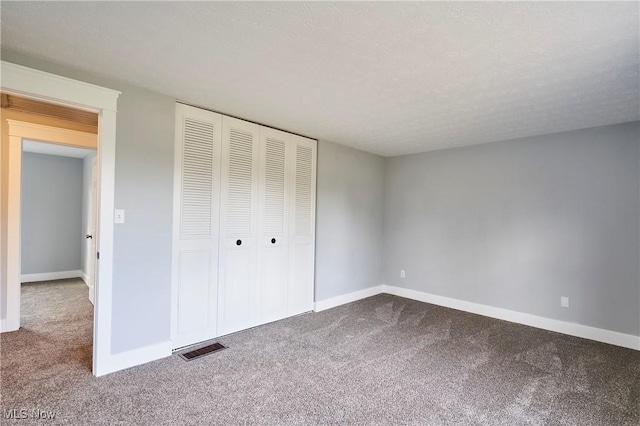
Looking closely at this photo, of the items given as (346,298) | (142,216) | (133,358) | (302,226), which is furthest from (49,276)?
(346,298)

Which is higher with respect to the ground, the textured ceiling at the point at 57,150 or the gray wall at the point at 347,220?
the textured ceiling at the point at 57,150

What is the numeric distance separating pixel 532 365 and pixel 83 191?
7.55 metres

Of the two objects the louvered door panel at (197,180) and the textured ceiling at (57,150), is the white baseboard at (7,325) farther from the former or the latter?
the textured ceiling at (57,150)

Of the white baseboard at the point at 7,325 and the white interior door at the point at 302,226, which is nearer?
the white baseboard at the point at 7,325

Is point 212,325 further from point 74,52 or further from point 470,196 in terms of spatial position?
point 470,196

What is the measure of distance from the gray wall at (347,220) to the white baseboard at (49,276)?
5080 millimetres

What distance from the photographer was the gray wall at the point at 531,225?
3.34m

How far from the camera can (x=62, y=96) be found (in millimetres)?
2303

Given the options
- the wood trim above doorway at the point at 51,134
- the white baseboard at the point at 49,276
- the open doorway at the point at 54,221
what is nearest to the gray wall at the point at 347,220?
the open doorway at the point at 54,221

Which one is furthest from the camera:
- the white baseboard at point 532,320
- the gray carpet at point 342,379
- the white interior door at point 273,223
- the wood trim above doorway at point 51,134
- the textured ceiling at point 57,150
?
the textured ceiling at point 57,150

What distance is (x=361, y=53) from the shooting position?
79.0 inches

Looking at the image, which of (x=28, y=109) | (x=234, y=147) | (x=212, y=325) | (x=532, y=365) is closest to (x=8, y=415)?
(x=212, y=325)

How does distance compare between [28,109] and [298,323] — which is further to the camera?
[298,323]

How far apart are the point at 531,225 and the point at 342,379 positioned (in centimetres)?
304
